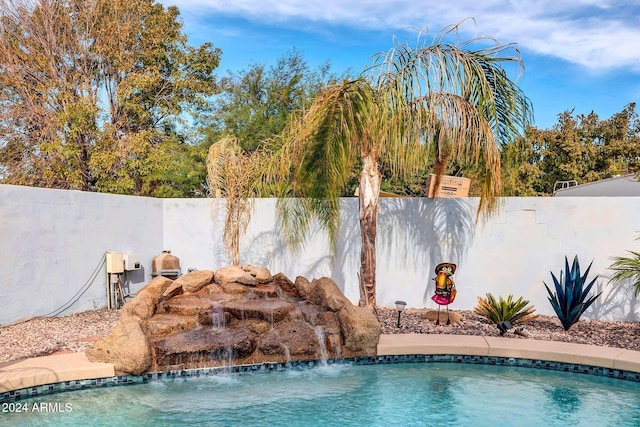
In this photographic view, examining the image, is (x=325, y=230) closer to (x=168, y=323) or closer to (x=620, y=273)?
(x=168, y=323)

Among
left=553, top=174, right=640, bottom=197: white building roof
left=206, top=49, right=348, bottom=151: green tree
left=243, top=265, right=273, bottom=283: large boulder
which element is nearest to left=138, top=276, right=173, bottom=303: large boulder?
left=243, top=265, right=273, bottom=283: large boulder

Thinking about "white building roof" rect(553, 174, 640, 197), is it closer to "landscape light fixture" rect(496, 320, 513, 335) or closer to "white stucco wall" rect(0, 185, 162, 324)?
"landscape light fixture" rect(496, 320, 513, 335)

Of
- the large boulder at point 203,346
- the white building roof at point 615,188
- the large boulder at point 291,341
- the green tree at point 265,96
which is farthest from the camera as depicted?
the green tree at point 265,96

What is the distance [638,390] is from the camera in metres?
5.69

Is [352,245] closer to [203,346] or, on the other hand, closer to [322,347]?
[322,347]

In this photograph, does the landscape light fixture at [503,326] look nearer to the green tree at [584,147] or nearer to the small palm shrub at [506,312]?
the small palm shrub at [506,312]

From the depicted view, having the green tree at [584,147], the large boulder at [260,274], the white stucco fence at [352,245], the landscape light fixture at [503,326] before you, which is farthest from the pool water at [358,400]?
the green tree at [584,147]

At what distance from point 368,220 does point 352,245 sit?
5.81ft

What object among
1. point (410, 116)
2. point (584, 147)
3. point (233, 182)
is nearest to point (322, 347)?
point (410, 116)

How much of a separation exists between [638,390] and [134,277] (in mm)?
7762

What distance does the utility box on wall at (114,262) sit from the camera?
8.97 metres

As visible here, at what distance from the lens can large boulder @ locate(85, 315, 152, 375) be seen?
557 cm

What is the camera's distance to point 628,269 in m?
7.68

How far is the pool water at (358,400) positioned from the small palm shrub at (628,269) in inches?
84.8
